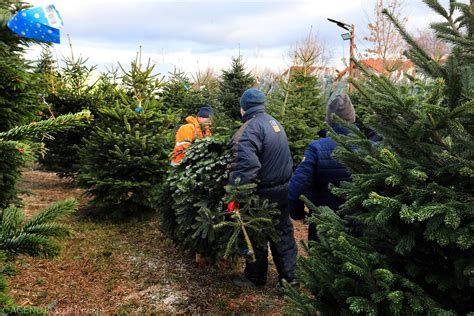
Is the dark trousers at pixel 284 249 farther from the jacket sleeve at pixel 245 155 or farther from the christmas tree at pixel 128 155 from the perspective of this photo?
the christmas tree at pixel 128 155

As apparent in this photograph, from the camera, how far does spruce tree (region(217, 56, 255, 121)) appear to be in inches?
352

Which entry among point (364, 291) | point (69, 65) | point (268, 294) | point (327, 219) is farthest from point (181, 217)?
point (69, 65)

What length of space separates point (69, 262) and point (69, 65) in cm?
716

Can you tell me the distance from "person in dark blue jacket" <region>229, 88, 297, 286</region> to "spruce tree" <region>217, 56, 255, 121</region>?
4173 mm

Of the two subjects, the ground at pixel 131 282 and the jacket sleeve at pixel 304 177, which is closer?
the jacket sleeve at pixel 304 177

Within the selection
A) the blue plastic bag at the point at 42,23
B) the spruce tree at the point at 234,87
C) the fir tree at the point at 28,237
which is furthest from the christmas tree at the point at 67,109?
the fir tree at the point at 28,237

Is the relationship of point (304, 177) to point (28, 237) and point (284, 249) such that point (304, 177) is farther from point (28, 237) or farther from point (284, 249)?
point (28, 237)

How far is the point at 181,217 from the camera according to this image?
457cm

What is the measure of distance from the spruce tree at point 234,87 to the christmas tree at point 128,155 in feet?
7.01

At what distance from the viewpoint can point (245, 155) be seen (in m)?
4.17

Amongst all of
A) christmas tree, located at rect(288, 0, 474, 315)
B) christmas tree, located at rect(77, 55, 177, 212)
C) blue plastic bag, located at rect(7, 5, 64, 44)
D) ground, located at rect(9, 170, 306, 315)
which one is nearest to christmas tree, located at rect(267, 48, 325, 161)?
christmas tree, located at rect(77, 55, 177, 212)

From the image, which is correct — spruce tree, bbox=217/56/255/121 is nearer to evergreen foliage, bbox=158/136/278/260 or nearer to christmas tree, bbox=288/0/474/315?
evergreen foliage, bbox=158/136/278/260

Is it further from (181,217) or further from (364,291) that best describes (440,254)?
(181,217)

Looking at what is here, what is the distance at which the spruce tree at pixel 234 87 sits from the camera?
893cm
